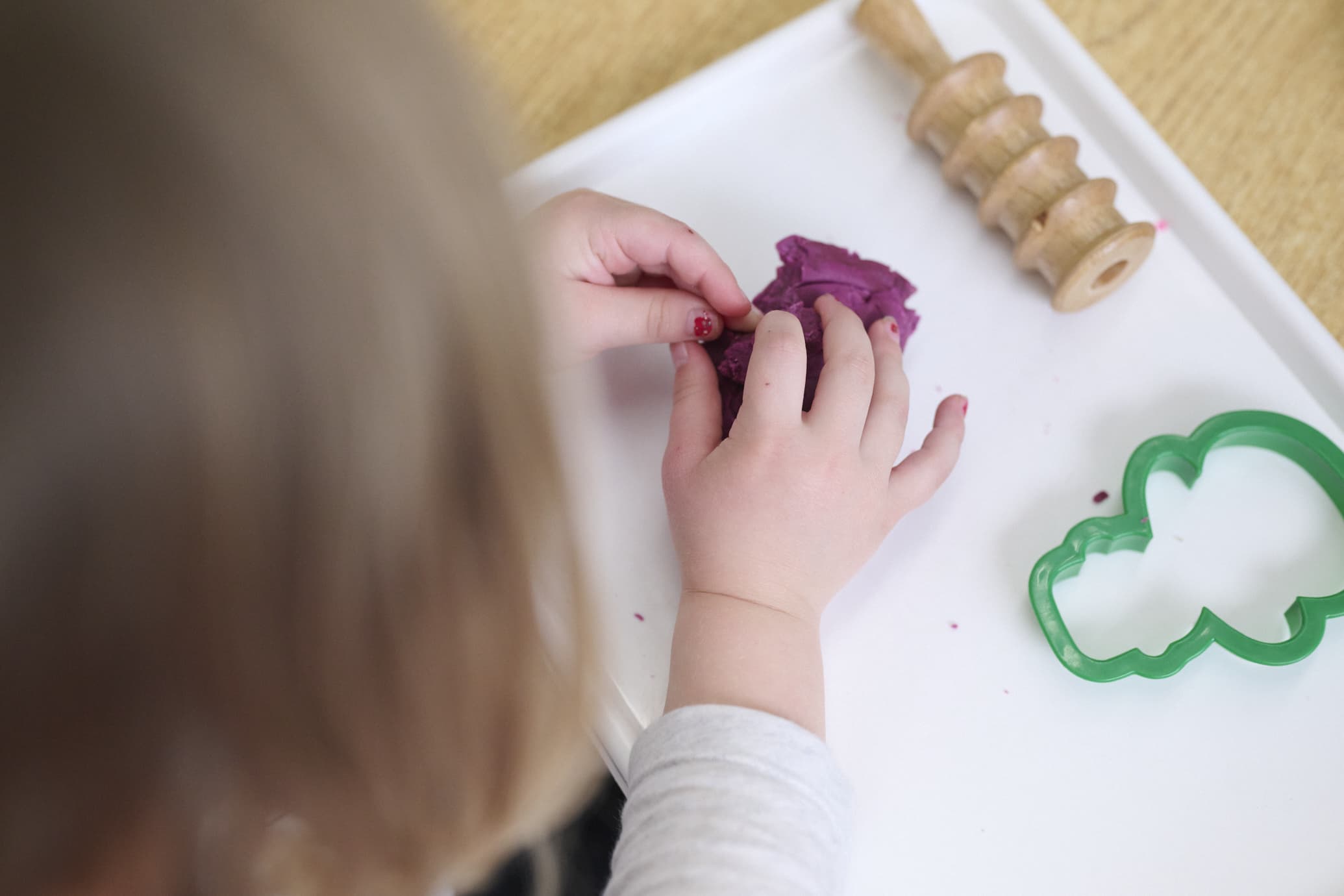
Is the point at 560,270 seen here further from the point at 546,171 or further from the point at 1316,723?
the point at 1316,723

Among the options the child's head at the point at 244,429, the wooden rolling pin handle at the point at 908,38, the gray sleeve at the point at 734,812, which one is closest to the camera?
the child's head at the point at 244,429

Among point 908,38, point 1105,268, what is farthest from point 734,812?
point 908,38

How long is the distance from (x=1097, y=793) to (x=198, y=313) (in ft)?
1.23

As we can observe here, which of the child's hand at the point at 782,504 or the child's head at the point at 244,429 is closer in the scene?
the child's head at the point at 244,429

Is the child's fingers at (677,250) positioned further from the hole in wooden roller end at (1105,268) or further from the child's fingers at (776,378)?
the hole in wooden roller end at (1105,268)

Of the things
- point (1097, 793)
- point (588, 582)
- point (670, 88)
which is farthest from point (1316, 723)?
point (670, 88)

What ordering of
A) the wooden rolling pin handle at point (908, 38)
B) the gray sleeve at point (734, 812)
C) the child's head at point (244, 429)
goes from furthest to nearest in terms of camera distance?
1. the wooden rolling pin handle at point (908, 38)
2. the gray sleeve at point (734, 812)
3. the child's head at point (244, 429)

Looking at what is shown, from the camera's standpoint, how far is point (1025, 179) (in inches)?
18.3

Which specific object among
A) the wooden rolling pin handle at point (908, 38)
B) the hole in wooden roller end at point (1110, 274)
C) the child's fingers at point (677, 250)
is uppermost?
the wooden rolling pin handle at point (908, 38)

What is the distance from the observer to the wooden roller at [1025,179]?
0.45m

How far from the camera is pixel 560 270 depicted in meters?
0.46

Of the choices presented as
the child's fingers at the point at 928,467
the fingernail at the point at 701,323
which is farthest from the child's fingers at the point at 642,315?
the child's fingers at the point at 928,467

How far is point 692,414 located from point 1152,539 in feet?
0.69

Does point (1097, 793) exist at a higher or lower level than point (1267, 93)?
lower
